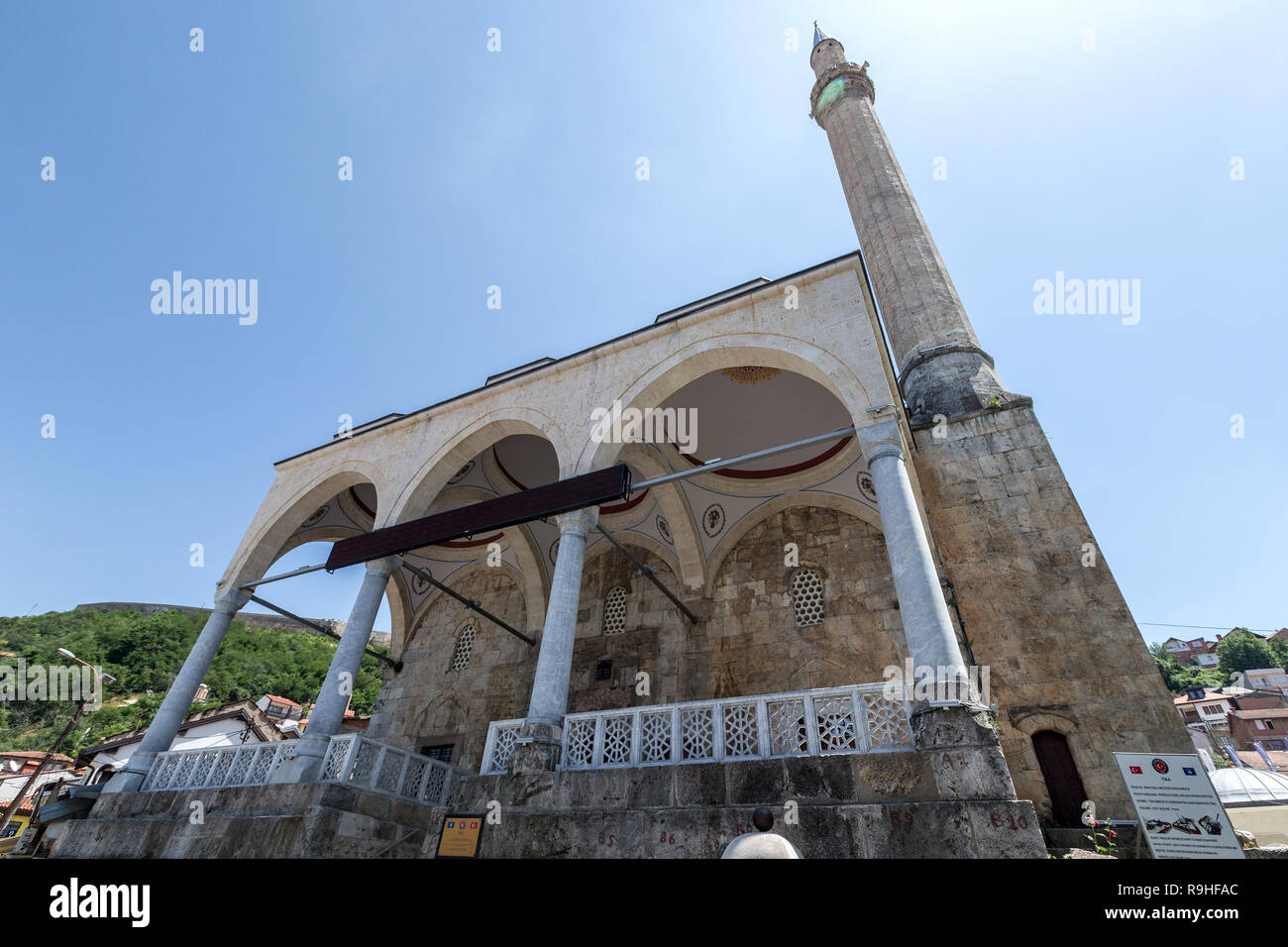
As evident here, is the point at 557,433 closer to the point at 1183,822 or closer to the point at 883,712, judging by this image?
the point at 883,712

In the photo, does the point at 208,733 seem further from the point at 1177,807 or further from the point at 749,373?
the point at 1177,807

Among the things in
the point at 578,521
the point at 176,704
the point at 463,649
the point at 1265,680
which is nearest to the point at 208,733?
the point at 463,649

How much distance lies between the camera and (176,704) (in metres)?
8.57

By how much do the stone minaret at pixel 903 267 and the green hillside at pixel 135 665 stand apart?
34542mm

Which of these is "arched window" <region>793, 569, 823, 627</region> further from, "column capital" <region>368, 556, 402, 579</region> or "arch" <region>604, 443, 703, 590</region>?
"column capital" <region>368, 556, 402, 579</region>

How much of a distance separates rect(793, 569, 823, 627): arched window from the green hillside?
3224cm

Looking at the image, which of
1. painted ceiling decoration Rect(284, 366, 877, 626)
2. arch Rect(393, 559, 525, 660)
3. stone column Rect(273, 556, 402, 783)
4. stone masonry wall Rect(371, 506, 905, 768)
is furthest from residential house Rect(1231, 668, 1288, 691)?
stone column Rect(273, 556, 402, 783)

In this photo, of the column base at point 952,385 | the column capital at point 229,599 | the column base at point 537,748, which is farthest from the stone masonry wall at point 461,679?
the column base at point 952,385

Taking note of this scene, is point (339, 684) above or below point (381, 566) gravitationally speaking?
below

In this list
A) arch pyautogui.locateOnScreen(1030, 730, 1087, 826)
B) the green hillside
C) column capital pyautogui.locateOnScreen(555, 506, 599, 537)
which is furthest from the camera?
the green hillside

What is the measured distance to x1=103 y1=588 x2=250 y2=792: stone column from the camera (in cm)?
801

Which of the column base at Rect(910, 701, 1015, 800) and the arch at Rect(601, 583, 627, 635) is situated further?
the arch at Rect(601, 583, 627, 635)

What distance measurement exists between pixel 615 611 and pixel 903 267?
894 cm
